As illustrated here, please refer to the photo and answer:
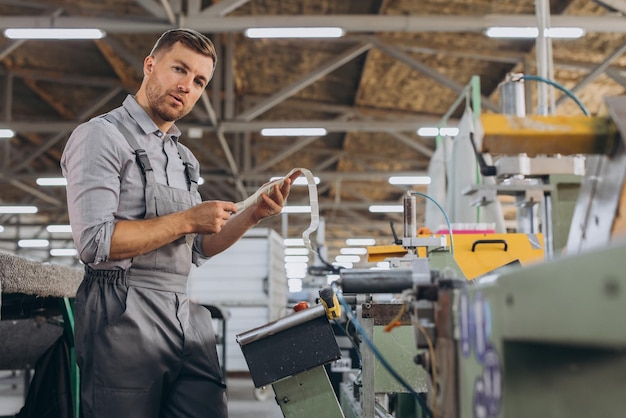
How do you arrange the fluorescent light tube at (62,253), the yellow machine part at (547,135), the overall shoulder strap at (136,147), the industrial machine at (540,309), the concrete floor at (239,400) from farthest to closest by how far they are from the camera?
the fluorescent light tube at (62,253), the concrete floor at (239,400), the overall shoulder strap at (136,147), the yellow machine part at (547,135), the industrial machine at (540,309)

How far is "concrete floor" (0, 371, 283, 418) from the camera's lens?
5.27m

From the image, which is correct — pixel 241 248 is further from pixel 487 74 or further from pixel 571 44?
pixel 571 44

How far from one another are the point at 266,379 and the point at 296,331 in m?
0.16

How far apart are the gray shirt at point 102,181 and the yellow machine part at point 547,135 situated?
0.90 meters

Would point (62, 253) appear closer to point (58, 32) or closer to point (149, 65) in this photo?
point (58, 32)

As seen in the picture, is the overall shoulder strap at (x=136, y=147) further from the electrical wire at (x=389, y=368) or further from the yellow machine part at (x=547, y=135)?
the yellow machine part at (x=547, y=135)

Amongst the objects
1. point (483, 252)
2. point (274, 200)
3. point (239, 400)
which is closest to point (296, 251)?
point (239, 400)

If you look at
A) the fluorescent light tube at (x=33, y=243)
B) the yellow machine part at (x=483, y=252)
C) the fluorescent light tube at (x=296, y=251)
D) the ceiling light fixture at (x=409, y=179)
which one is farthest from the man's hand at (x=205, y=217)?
the fluorescent light tube at (x=296, y=251)

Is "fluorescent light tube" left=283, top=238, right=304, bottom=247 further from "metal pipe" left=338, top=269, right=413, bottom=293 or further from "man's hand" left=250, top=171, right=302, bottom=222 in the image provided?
"metal pipe" left=338, top=269, right=413, bottom=293

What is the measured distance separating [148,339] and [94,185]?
1.21ft

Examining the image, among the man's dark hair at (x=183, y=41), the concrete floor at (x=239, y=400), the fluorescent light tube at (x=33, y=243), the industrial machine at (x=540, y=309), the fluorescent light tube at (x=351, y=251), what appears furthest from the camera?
the fluorescent light tube at (x=351, y=251)

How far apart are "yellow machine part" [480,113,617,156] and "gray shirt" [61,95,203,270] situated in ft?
2.94

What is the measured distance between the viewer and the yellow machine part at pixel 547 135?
913mm

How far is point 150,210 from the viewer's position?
1.59 m
